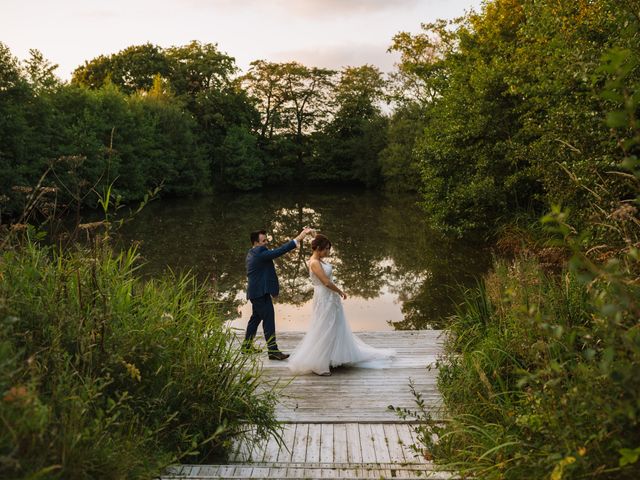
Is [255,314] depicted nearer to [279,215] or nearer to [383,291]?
[383,291]

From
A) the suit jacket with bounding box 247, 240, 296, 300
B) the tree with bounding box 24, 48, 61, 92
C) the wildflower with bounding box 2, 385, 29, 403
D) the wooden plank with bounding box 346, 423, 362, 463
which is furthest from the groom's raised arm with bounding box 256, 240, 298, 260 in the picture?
the tree with bounding box 24, 48, 61, 92

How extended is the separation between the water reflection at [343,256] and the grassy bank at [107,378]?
1.73 metres

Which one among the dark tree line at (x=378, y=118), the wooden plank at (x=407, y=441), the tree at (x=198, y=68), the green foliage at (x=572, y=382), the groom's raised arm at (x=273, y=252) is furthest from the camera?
the tree at (x=198, y=68)

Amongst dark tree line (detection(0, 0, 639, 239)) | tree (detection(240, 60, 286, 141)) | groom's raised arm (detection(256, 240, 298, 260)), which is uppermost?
tree (detection(240, 60, 286, 141))

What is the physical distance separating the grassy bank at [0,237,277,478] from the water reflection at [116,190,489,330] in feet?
5.68

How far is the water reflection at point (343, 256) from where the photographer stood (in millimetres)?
13750

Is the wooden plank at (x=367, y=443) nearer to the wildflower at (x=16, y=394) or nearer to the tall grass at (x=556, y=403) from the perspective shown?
the tall grass at (x=556, y=403)

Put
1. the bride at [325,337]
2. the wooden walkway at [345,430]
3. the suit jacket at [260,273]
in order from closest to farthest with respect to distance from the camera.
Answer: the wooden walkway at [345,430], the bride at [325,337], the suit jacket at [260,273]

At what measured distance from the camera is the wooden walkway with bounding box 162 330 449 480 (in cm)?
366

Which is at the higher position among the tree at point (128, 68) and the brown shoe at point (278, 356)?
the tree at point (128, 68)

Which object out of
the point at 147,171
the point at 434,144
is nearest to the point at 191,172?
the point at 147,171

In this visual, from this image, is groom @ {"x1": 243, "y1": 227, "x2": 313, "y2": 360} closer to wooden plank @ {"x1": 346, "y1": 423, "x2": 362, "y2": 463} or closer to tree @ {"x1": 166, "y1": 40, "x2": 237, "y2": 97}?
wooden plank @ {"x1": 346, "y1": 423, "x2": 362, "y2": 463}

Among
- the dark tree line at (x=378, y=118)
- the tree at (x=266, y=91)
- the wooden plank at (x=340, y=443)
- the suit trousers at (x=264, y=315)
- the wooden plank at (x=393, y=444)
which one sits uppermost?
the tree at (x=266, y=91)

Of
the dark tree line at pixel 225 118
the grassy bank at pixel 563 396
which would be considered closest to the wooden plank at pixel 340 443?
the grassy bank at pixel 563 396
